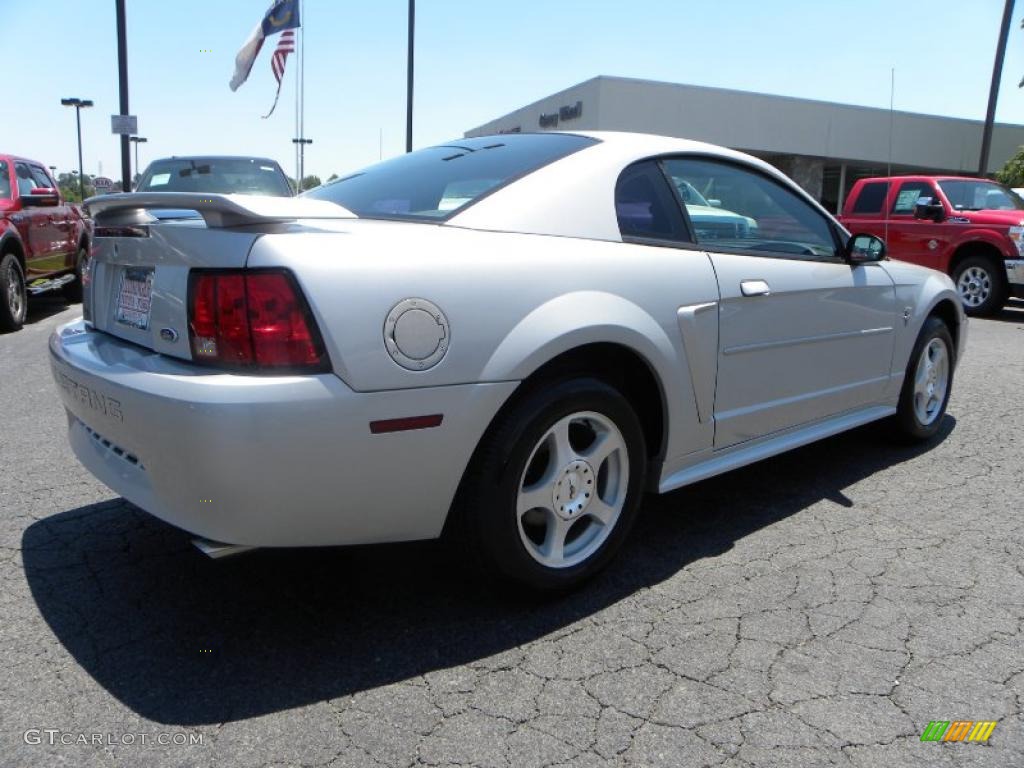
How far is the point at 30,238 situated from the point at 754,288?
320 inches

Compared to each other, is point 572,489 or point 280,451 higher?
point 280,451

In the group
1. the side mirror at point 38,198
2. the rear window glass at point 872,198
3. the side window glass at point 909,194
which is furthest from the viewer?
the rear window glass at point 872,198

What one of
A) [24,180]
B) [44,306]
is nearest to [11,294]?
[24,180]

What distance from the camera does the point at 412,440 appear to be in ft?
7.13

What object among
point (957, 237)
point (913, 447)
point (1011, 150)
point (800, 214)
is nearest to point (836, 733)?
point (800, 214)

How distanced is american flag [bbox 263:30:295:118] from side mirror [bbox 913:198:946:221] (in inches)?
495

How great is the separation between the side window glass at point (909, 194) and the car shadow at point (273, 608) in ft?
30.8

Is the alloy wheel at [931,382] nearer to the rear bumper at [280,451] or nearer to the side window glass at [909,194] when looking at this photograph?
the rear bumper at [280,451]

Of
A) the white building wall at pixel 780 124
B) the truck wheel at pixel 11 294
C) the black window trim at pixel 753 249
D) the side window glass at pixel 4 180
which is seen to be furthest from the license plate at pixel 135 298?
the white building wall at pixel 780 124

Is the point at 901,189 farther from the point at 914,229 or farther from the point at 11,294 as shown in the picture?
the point at 11,294

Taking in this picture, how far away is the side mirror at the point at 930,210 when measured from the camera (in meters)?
10.7

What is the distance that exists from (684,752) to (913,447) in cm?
318

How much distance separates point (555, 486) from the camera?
8.34 feet

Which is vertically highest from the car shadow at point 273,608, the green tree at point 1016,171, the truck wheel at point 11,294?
the green tree at point 1016,171
